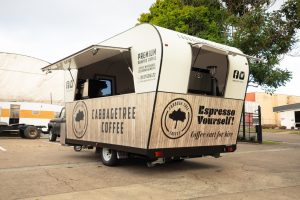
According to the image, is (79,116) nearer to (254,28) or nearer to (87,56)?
(87,56)

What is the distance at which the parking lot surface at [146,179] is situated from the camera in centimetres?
627

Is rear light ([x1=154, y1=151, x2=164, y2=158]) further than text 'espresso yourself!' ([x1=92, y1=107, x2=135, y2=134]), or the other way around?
text 'espresso yourself!' ([x1=92, y1=107, x2=135, y2=134])

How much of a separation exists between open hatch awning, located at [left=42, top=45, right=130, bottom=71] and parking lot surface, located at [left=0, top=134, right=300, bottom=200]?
9.91 ft

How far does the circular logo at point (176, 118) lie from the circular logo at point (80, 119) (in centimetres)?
331

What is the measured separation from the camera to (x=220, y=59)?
9344 mm

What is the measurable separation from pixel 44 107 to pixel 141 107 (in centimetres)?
1672

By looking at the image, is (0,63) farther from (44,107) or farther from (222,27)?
(222,27)

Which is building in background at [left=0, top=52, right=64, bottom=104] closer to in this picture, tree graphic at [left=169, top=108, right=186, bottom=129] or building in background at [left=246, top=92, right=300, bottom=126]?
tree graphic at [left=169, top=108, right=186, bottom=129]

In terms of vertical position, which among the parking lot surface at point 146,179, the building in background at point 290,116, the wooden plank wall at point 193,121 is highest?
the building in background at point 290,116

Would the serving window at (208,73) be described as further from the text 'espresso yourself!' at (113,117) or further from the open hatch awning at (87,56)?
the open hatch awning at (87,56)

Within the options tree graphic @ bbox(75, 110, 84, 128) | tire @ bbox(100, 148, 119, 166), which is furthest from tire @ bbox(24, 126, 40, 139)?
tire @ bbox(100, 148, 119, 166)

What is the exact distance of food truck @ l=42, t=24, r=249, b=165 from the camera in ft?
24.7

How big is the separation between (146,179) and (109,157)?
199 cm

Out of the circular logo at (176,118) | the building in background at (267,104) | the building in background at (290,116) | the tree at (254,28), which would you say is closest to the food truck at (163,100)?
the circular logo at (176,118)
